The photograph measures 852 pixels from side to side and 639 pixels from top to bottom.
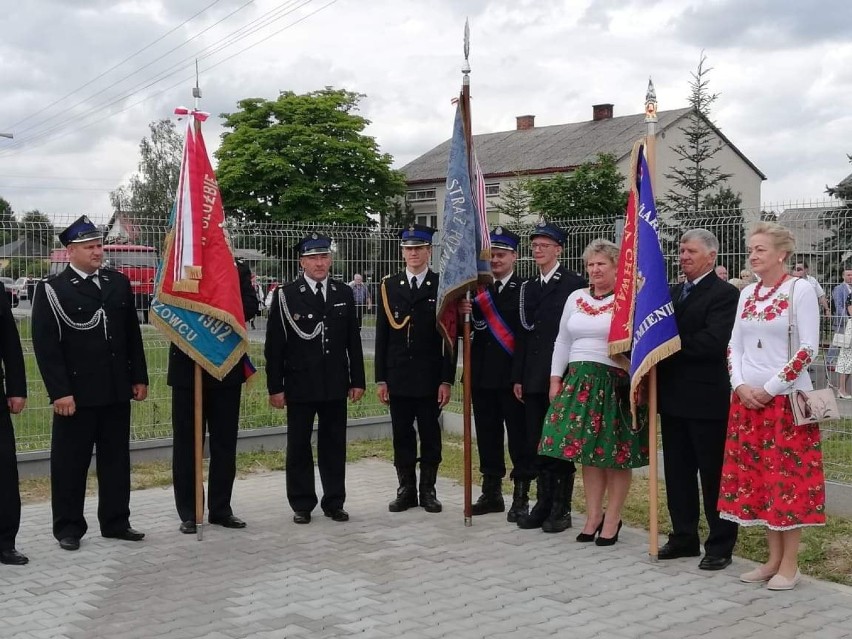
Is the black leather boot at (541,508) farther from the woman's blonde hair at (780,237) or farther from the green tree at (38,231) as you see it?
the green tree at (38,231)

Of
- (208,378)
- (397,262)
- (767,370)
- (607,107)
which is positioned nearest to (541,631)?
(767,370)

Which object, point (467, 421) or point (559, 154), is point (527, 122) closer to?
point (559, 154)

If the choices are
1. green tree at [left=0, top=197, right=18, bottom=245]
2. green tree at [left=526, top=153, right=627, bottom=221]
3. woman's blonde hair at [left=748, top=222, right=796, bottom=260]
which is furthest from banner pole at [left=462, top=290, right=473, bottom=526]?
green tree at [left=526, top=153, right=627, bottom=221]

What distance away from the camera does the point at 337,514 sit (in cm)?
710

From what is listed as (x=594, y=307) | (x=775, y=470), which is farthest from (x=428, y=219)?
(x=775, y=470)

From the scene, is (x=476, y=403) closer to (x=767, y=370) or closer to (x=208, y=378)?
(x=208, y=378)

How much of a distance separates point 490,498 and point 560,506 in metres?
0.71

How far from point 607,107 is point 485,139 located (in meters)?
7.40

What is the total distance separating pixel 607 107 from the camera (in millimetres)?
47969

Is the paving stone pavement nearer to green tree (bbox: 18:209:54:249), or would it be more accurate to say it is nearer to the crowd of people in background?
the crowd of people in background

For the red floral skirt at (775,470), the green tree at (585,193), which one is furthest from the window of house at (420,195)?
the red floral skirt at (775,470)

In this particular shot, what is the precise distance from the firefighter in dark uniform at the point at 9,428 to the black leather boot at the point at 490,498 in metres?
3.17

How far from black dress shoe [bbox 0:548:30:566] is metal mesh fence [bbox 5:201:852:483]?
6.25ft

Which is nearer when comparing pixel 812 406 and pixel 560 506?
pixel 812 406
